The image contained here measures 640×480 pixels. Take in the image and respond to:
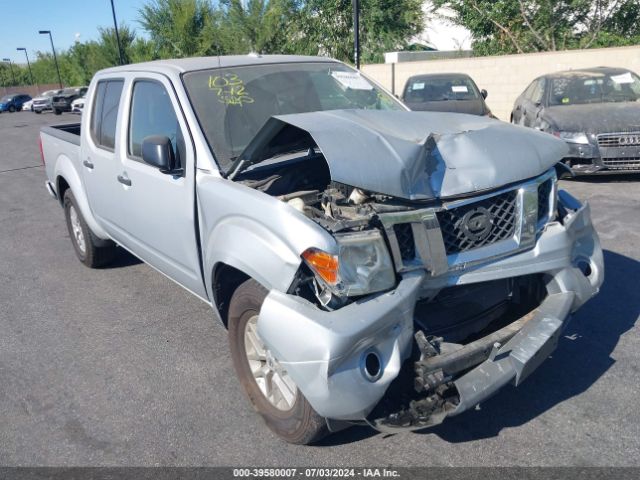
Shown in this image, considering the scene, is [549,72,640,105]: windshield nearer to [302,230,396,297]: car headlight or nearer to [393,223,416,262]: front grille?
[393,223,416,262]: front grille

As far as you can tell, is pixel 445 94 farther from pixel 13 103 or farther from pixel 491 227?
pixel 13 103

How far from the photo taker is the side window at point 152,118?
3834mm

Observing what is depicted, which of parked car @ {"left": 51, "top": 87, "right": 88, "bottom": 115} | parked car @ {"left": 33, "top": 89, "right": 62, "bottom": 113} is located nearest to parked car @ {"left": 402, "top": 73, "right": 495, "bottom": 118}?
parked car @ {"left": 51, "top": 87, "right": 88, "bottom": 115}

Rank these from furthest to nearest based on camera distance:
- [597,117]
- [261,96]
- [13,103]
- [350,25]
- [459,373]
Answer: [13,103], [350,25], [597,117], [261,96], [459,373]

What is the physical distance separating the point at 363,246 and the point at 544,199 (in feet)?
3.95

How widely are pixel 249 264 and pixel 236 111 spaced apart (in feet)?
4.53

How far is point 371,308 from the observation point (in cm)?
252

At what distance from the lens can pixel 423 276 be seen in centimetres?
272

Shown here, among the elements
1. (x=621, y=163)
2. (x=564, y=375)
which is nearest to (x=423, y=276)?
(x=564, y=375)

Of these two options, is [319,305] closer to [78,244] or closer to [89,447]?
[89,447]

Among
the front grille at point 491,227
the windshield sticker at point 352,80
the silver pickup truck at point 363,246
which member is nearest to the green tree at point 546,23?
the windshield sticker at point 352,80

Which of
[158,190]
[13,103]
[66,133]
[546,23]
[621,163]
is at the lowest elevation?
[621,163]

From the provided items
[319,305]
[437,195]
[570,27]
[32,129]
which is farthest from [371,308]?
[32,129]

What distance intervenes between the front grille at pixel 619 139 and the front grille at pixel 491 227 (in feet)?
18.6
